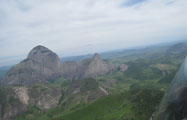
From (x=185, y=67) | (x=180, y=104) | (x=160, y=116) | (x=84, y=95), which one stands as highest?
(x=185, y=67)

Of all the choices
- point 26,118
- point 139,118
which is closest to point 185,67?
point 139,118

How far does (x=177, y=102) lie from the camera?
21.7 feet

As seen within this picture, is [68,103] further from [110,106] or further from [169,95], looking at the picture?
[169,95]

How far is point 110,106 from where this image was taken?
142125 millimetres

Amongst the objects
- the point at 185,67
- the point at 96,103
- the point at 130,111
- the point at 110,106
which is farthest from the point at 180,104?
the point at 96,103

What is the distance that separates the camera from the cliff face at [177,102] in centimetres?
644

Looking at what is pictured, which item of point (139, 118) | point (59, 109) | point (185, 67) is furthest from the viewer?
point (59, 109)

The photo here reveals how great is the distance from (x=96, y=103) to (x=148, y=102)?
5953 cm

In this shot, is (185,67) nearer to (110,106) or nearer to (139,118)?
(139,118)

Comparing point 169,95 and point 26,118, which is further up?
point 169,95

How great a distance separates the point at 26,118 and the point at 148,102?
159 m

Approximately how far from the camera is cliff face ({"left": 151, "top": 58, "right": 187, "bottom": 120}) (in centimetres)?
644

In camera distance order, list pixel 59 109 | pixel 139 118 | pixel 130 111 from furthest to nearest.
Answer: pixel 59 109
pixel 130 111
pixel 139 118

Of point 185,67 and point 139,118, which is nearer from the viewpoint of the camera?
point 185,67
